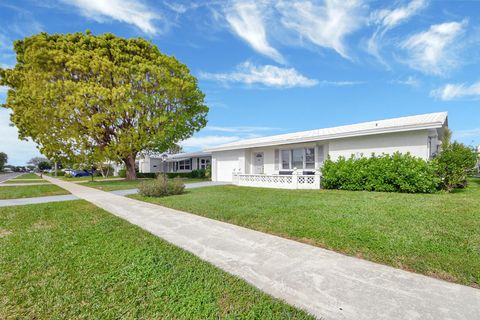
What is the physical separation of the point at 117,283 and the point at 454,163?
12.6 m

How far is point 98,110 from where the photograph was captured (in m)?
18.2

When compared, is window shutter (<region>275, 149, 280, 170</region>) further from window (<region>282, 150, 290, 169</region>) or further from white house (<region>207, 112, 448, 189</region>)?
window (<region>282, 150, 290, 169</region>)

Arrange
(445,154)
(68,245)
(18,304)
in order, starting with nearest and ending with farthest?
→ (18,304) → (68,245) → (445,154)

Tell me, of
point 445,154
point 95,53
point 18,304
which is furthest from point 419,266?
point 95,53

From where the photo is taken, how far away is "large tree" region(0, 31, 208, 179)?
16.7 metres

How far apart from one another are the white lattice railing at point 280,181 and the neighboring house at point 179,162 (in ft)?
36.6

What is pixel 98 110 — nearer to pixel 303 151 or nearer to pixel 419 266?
pixel 303 151

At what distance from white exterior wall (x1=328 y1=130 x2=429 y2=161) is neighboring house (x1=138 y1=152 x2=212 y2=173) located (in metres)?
16.1

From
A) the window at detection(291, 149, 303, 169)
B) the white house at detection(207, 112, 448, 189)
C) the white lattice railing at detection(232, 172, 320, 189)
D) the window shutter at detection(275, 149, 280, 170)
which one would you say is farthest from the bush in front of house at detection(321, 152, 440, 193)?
the window shutter at detection(275, 149, 280, 170)

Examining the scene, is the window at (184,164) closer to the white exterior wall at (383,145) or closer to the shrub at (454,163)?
the white exterior wall at (383,145)

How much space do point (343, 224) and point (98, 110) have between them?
20.1m

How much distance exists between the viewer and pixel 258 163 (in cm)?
1831

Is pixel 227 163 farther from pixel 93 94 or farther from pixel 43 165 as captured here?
pixel 43 165

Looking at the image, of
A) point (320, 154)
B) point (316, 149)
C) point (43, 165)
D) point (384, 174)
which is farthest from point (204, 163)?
point (43, 165)
